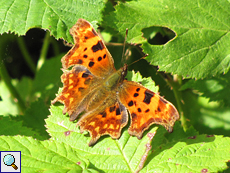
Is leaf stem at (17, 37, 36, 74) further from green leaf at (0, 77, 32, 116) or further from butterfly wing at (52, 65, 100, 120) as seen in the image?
butterfly wing at (52, 65, 100, 120)

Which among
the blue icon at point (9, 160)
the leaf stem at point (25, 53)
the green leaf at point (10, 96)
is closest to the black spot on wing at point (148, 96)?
the blue icon at point (9, 160)

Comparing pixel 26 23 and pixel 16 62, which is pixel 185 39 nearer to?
pixel 26 23

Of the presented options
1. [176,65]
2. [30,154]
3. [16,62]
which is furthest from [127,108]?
[16,62]

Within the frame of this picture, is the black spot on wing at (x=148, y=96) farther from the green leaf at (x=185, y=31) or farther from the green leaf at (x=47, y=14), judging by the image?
the green leaf at (x=47, y=14)

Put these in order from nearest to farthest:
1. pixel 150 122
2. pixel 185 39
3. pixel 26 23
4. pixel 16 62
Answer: pixel 150 122 < pixel 26 23 < pixel 185 39 < pixel 16 62

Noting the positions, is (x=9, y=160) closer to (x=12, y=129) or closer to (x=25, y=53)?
(x=12, y=129)

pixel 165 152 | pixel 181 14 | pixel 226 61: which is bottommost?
pixel 165 152
